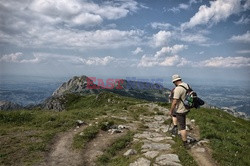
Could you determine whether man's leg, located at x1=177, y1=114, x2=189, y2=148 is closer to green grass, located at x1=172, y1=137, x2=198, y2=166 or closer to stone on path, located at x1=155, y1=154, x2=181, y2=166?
green grass, located at x1=172, y1=137, x2=198, y2=166

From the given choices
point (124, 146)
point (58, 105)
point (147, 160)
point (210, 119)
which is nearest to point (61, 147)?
point (124, 146)

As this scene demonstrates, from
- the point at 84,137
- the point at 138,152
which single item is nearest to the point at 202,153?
the point at 138,152

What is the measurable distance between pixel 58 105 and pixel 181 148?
72.3 meters

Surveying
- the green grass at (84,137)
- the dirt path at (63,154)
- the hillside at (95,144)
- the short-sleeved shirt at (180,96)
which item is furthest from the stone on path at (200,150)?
the green grass at (84,137)

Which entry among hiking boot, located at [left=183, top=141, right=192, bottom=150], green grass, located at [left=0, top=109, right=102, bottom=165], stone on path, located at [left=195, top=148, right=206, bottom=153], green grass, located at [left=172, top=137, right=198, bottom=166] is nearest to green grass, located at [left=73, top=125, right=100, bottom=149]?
green grass, located at [left=0, top=109, right=102, bottom=165]

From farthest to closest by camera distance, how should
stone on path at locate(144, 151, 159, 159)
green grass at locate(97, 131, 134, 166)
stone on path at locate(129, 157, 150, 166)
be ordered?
stone on path at locate(144, 151, 159, 159), green grass at locate(97, 131, 134, 166), stone on path at locate(129, 157, 150, 166)

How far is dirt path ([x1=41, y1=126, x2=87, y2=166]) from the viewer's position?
10633mm

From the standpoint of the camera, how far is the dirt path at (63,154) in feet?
34.9

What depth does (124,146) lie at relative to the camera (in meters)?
13.1

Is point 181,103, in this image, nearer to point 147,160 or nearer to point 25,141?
point 147,160

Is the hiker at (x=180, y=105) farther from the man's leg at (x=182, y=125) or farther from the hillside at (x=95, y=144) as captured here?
the hillside at (x=95, y=144)

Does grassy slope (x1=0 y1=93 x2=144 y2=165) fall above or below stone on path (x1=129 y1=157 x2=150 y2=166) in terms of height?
above

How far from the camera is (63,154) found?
11664 mm

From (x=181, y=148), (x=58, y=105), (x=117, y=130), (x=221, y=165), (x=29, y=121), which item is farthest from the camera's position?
(x=58, y=105)
